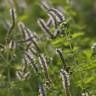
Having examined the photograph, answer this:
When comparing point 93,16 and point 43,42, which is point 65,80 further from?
point 93,16

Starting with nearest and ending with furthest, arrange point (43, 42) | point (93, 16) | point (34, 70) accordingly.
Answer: point (34, 70), point (43, 42), point (93, 16)

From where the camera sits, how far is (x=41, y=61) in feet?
10.3

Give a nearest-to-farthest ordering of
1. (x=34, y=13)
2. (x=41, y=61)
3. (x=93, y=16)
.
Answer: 1. (x=41, y=61)
2. (x=34, y=13)
3. (x=93, y=16)

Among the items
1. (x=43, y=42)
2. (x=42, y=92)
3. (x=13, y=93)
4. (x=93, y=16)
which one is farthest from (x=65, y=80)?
(x=93, y=16)

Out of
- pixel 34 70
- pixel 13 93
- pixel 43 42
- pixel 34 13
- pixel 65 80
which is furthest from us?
pixel 34 13

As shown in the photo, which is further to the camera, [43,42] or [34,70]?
[43,42]

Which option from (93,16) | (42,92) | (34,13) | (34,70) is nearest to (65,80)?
(42,92)

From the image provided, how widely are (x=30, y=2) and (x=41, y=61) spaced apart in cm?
548

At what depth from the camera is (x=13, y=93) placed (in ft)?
11.9

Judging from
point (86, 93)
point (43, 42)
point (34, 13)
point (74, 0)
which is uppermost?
point (74, 0)

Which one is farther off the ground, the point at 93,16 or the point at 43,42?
the point at 93,16

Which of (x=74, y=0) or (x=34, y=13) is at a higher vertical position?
(x=74, y=0)

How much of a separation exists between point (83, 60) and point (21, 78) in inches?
21.9

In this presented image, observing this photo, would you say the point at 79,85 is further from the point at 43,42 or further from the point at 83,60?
the point at 43,42
